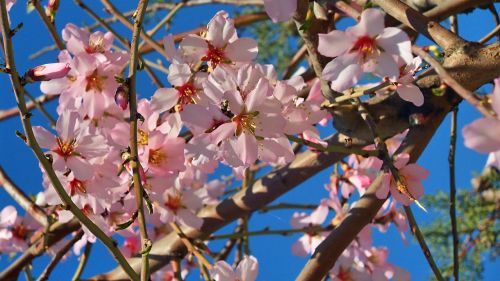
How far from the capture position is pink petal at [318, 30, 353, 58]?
0.69 meters

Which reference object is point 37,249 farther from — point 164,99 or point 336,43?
point 336,43

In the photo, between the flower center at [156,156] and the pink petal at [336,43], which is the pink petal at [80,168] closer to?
the flower center at [156,156]

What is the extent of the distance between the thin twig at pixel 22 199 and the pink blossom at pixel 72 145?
18.1 inches

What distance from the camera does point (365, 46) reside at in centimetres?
70

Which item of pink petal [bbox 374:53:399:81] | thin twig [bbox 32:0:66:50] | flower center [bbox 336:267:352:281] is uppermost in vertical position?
thin twig [bbox 32:0:66:50]

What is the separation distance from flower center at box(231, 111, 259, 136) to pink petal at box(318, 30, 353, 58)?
0.36 ft

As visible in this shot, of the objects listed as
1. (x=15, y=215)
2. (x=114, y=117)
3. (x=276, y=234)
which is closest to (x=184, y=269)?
(x=15, y=215)

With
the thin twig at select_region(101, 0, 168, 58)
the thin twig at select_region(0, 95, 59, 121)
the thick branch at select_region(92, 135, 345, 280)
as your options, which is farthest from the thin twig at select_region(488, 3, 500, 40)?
the thin twig at select_region(0, 95, 59, 121)

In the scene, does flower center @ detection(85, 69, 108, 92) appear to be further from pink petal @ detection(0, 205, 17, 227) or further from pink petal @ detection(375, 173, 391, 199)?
pink petal @ detection(0, 205, 17, 227)

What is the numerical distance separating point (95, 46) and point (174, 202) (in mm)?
354

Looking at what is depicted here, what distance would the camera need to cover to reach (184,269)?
1813 mm

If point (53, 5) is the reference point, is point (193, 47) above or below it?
below

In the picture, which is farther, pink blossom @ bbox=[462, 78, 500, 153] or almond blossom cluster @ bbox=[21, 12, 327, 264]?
almond blossom cluster @ bbox=[21, 12, 327, 264]

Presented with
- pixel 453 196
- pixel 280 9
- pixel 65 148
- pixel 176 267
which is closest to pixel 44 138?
pixel 65 148
